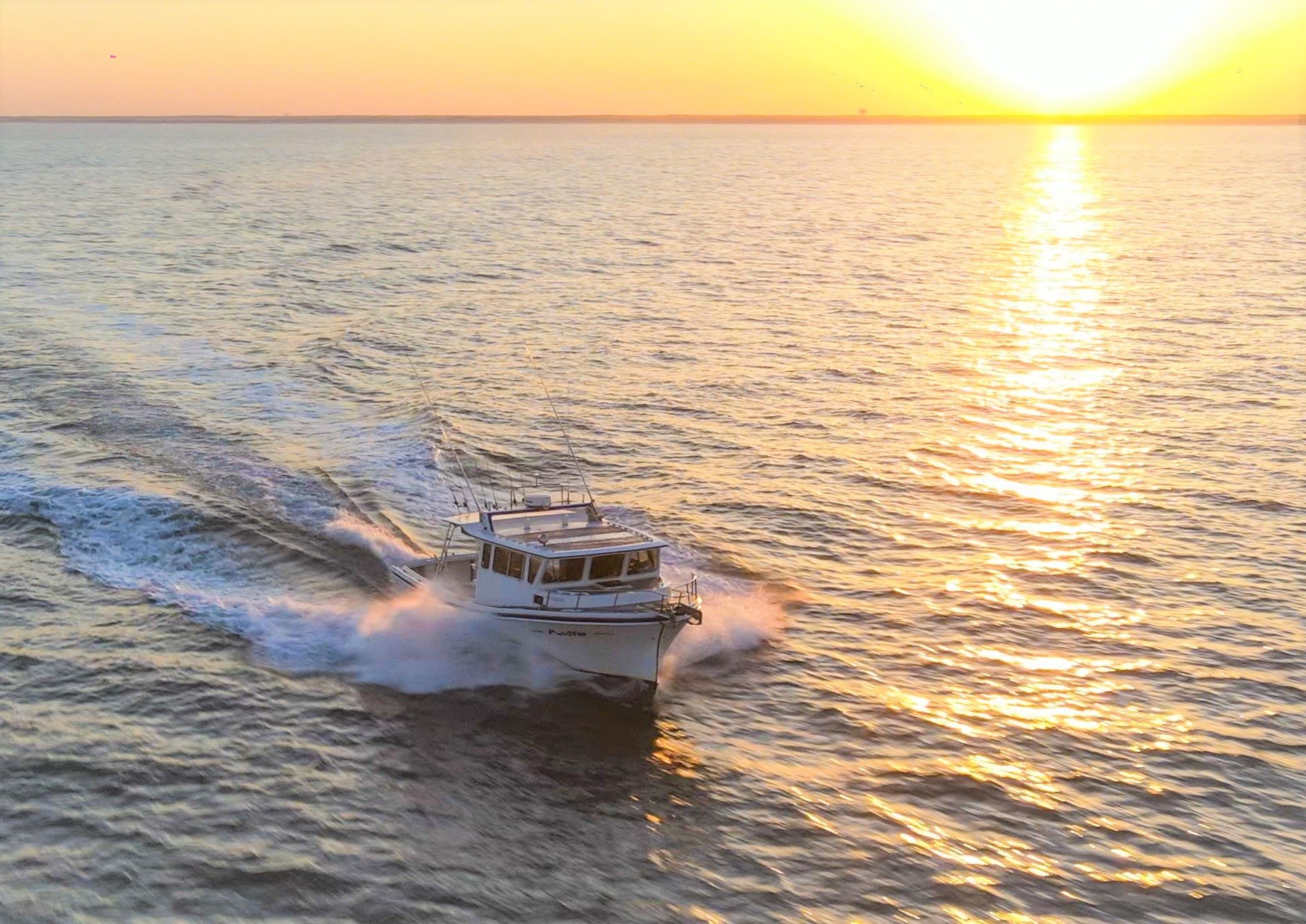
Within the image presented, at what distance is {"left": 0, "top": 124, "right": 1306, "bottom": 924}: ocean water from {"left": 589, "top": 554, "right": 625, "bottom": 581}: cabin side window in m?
2.98

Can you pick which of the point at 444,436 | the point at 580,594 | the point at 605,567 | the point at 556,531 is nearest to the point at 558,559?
the point at 580,594

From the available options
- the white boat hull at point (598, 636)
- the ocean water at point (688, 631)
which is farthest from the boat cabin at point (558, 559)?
the ocean water at point (688, 631)

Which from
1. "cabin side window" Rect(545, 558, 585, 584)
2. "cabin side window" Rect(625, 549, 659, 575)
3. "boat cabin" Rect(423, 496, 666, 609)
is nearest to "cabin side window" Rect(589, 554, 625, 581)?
"boat cabin" Rect(423, 496, 666, 609)

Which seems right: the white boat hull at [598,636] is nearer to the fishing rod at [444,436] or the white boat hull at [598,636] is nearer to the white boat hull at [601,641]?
the white boat hull at [601,641]

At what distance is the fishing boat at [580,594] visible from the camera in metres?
33.7

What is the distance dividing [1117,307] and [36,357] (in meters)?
65.7

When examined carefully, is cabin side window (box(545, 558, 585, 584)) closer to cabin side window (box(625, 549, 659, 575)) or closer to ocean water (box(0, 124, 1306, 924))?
cabin side window (box(625, 549, 659, 575))

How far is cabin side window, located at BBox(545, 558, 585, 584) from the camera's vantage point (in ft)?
113

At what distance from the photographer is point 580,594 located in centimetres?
3428

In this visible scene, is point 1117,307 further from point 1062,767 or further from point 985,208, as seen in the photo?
point 985,208

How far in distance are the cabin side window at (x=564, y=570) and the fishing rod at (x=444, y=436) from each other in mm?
6756

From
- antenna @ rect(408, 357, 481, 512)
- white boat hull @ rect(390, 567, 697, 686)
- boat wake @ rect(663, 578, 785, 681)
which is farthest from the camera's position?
antenna @ rect(408, 357, 481, 512)

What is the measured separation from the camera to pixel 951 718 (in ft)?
105

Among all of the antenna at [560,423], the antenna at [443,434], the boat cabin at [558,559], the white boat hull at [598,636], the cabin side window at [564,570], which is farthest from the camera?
the antenna at [560,423]
